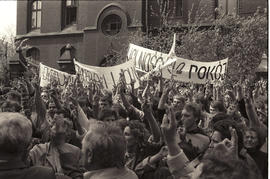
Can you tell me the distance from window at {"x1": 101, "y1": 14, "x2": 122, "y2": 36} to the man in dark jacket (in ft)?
104

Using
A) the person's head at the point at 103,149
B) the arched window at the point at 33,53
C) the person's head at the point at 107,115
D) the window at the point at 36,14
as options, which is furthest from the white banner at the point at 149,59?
the window at the point at 36,14

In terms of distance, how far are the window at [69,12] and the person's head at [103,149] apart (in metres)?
36.4

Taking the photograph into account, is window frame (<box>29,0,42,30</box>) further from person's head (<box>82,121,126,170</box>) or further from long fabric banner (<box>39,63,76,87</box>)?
person's head (<box>82,121,126,170</box>)

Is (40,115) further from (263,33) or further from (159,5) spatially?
(159,5)

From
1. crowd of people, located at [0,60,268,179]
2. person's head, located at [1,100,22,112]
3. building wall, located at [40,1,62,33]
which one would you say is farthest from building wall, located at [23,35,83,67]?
person's head, located at [1,100,22,112]

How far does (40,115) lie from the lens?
20.3 feet

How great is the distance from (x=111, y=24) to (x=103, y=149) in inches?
1275

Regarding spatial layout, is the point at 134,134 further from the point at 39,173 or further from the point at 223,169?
the point at 223,169

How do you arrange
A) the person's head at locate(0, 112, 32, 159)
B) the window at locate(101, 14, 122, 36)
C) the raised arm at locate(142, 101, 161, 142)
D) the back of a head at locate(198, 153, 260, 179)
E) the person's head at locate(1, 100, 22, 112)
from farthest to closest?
the window at locate(101, 14, 122, 36)
the person's head at locate(1, 100, 22, 112)
the raised arm at locate(142, 101, 161, 142)
the person's head at locate(0, 112, 32, 159)
the back of a head at locate(198, 153, 260, 179)

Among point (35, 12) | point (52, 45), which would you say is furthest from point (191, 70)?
point (35, 12)

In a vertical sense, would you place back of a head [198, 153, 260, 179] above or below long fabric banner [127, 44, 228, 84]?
below

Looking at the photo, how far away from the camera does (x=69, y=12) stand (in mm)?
39594

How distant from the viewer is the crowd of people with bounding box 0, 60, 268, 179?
3.24m

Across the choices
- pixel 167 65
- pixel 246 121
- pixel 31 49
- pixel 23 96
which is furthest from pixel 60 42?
pixel 246 121
